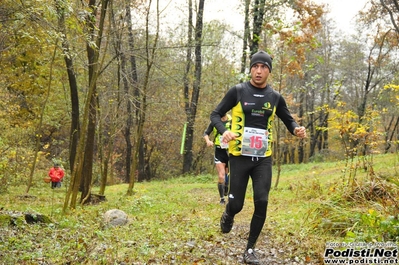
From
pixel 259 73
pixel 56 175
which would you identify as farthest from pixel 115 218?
pixel 56 175

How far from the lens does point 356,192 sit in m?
7.27

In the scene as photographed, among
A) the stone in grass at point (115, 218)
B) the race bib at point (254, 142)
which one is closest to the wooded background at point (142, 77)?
the stone in grass at point (115, 218)

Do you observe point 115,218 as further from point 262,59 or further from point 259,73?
point 262,59

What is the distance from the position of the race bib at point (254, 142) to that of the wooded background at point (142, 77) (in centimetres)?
333

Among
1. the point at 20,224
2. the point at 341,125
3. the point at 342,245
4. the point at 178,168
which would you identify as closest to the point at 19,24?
the point at 20,224

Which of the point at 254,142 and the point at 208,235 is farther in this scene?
the point at 208,235

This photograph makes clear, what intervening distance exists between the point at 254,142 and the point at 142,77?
20.0 m

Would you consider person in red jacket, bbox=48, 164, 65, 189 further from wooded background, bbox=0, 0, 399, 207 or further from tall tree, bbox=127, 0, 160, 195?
tall tree, bbox=127, 0, 160, 195

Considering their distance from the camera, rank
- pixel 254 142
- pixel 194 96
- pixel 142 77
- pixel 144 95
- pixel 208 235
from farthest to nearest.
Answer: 1. pixel 194 96
2. pixel 142 77
3. pixel 144 95
4. pixel 208 235
5. pixel 254 142

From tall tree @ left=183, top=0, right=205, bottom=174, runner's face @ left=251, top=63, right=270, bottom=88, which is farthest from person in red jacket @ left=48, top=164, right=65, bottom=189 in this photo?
runner's face @ left=251, top=63, right=270, bottom=88

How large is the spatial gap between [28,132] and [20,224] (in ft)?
56.0

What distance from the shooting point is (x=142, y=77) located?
79.9 feet

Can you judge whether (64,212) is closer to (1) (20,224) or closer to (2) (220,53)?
(1) (20,224)

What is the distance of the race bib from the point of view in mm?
5094
